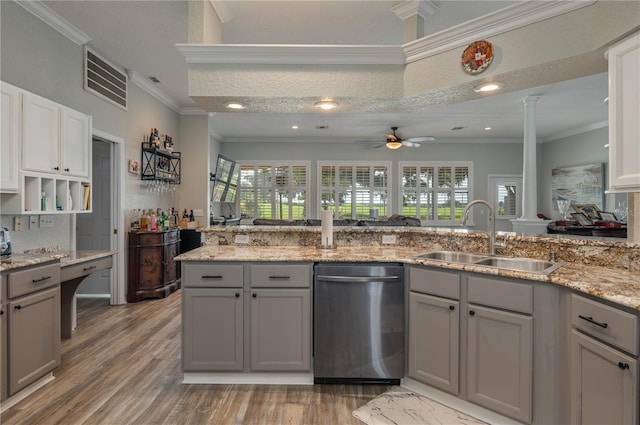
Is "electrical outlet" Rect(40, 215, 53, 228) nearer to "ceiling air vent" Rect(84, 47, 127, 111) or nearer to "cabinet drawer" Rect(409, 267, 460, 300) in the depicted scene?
"ceiling air vent" Rect(84, 47, 127, 111)

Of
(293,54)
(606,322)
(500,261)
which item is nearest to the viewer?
(606,322)

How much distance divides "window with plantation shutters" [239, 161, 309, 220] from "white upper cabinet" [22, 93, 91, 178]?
214 inches

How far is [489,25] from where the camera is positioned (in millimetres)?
2379

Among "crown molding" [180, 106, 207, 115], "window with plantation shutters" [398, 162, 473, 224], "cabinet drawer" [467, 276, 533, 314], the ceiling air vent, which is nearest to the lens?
"cabinet drawer" [467, 276, 533, 314]

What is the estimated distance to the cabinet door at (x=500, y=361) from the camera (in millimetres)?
1922

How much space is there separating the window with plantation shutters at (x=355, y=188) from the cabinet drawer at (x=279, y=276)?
634 cm

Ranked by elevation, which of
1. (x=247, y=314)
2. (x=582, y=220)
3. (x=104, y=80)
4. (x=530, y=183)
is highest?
(x=104, y=80)

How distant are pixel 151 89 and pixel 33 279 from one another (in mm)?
3553

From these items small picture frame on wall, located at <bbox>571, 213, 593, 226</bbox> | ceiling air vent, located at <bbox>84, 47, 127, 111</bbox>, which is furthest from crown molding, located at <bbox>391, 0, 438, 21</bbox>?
small picture frame on wall, located at <bbox>571, 213, 593, 226</bbox>

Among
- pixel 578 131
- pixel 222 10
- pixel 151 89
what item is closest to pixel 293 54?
pixel 222 10

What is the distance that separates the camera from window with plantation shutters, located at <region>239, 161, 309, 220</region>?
8.76m

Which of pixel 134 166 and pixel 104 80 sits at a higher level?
pixel 104 80

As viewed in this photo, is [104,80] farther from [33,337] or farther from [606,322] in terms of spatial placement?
[606,322]

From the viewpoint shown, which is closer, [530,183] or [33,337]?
[33,337]
